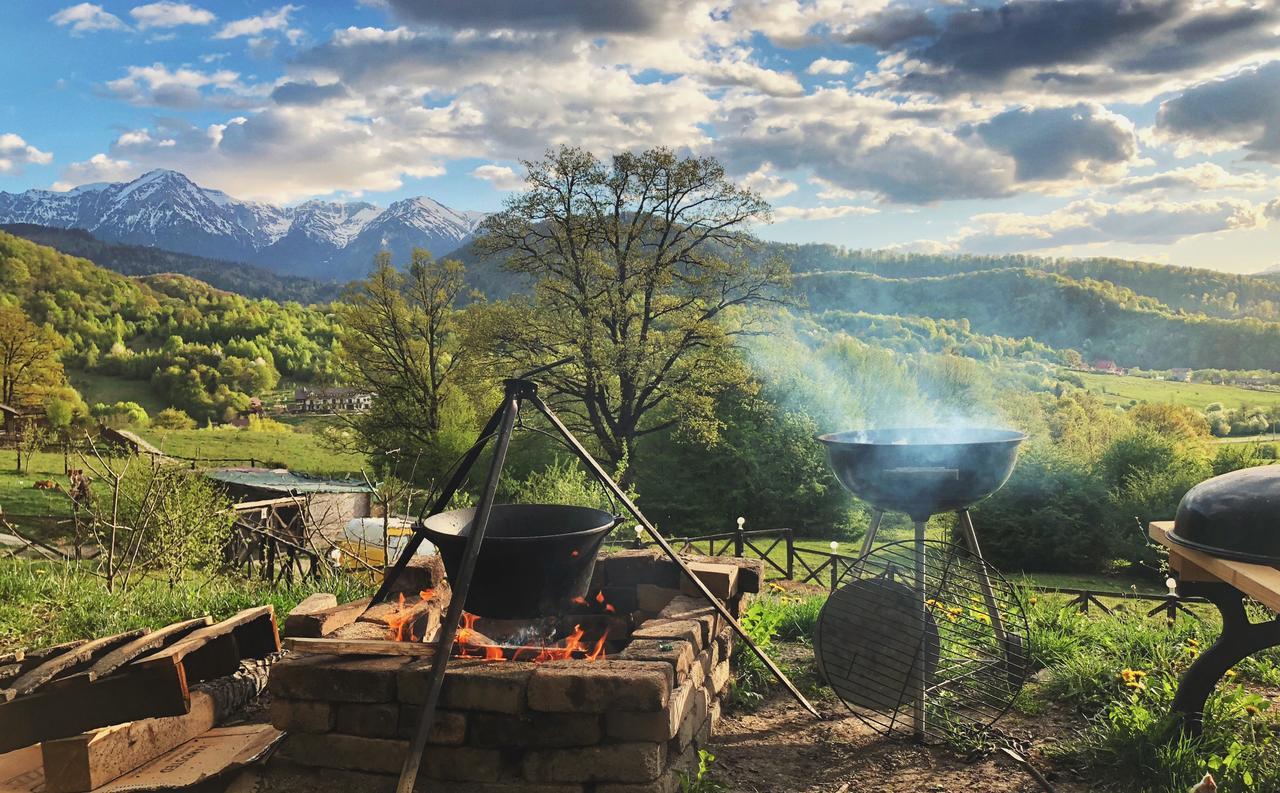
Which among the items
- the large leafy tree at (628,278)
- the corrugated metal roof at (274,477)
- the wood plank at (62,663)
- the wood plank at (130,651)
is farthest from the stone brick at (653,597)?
the corrugated metal roof at (274,477)

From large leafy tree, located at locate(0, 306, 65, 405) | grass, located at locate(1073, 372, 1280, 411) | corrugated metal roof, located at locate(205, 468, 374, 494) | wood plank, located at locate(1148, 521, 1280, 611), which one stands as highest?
large leafy tree, located at locate(0, 306, 65, 405)

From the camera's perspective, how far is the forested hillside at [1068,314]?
57.4 meters

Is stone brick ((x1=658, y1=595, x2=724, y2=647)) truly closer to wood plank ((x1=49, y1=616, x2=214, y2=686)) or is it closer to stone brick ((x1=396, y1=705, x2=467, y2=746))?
stone brick ((x1=396, y1=705, x2=467, y2=746))

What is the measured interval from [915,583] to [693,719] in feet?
4.47

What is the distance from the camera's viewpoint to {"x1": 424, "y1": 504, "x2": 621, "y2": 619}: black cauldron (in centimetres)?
330

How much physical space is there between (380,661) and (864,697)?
246cm

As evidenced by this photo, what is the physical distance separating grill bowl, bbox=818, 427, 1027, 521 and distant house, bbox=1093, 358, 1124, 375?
6840cm

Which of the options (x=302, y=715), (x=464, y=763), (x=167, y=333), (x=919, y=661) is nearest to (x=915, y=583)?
(x=919, y=661)

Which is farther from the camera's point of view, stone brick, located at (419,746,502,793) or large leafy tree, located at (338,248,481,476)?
large leafy tree, located at (338,248,481,476)

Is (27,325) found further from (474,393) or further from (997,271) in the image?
(997,271)

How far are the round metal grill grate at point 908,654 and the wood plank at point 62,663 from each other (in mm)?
3821

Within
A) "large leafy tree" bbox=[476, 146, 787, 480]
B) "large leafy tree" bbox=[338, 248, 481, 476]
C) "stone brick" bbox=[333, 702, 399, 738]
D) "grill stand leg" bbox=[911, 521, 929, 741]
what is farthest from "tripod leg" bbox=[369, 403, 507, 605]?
"large leafy tree" bbox=[338, 248, 481, 476]

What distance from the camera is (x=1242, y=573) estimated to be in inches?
113

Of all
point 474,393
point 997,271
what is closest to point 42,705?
point 474,393
